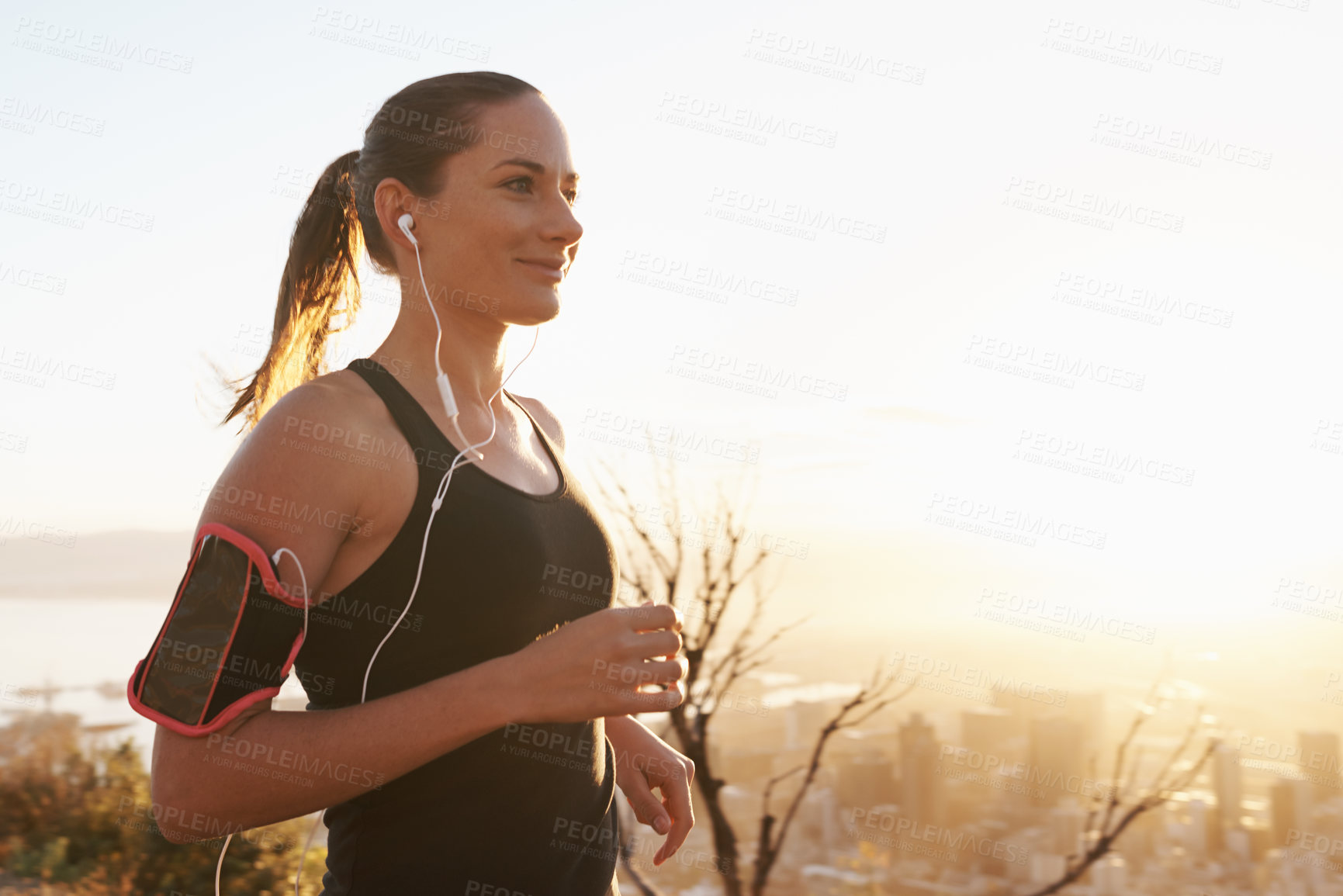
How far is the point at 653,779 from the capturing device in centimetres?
140

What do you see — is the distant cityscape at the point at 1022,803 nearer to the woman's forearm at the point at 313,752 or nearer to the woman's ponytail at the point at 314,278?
the woman's ponytail at the point at 314,278

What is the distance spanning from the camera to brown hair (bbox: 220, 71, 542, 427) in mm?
1228

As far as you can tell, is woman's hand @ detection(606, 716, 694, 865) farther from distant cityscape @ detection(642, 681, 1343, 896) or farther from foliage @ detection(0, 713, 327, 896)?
foliage @ detection(0, 713, 327, 896)

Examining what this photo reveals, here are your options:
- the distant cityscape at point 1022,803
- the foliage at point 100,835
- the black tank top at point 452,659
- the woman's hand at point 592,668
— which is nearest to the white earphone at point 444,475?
the black tank top at point 452,659

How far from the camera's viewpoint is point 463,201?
118 centimetres

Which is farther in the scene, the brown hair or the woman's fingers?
the woman's fingers

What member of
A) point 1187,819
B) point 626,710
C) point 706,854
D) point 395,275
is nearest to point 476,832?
point 626,710

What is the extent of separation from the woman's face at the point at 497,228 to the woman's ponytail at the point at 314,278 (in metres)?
0.21

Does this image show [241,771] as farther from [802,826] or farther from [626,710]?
[802,826]

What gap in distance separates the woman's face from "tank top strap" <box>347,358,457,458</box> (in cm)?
15

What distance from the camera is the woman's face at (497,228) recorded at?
1.18 metres

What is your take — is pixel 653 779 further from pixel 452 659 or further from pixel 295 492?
pixel 295 492

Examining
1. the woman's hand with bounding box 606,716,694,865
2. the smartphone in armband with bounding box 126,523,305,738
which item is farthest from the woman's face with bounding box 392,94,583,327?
the woman's hand with bounding box 606,716,694,865

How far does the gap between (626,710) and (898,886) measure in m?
2.37
